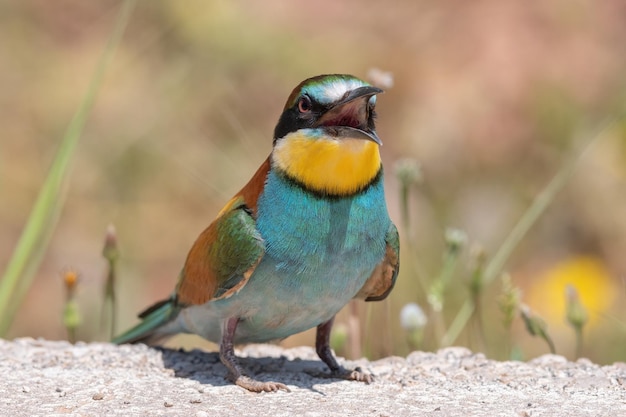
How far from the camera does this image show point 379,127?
7516mm

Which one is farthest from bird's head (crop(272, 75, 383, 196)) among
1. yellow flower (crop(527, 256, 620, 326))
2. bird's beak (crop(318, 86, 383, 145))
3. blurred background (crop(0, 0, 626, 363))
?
yellow flower (crop(527, 256, 620, 326))

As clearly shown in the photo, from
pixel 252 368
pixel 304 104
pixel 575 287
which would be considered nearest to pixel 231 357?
pixel 252 368

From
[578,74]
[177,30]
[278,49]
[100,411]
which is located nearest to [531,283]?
[578,74]

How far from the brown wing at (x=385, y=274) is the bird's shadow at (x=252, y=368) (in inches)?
12.6

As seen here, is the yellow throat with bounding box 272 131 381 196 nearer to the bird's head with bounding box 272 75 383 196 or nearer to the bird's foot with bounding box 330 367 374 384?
the bird's head with bounding box 272 75 383 196

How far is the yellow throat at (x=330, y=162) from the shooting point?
371 centimetres

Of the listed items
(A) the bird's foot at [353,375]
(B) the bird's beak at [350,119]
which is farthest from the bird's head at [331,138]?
(A) the bird's foot at [353,375]

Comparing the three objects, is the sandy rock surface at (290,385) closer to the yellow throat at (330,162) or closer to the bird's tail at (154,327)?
the bird's tail at (154,327)

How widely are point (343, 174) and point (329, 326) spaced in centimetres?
70

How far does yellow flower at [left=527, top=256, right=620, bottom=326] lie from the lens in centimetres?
610

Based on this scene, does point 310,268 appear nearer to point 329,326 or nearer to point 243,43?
point 329,326

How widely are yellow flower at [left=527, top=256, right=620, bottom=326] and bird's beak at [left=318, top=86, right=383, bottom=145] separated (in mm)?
2576

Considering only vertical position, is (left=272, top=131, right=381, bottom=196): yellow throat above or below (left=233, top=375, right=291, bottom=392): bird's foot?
above

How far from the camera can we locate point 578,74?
7.88 meters
